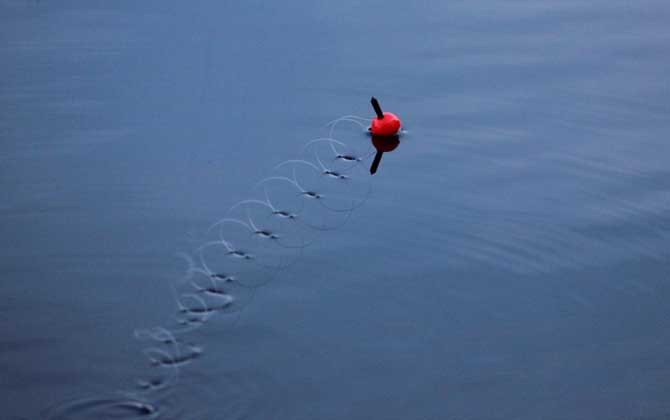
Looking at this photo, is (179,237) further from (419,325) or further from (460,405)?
(460,405)

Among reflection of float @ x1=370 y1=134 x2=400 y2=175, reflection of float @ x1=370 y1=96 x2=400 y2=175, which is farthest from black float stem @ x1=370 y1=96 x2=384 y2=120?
reflection of float @ x1=370 y1=134 x2=400 y2=175

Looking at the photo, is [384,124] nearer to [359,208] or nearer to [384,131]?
[384,131]

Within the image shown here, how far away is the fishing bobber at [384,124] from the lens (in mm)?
5664

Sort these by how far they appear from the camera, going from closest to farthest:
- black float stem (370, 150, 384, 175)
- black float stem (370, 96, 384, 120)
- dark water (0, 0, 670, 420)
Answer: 1. dark water (0, 0, 670, 420)
2. black float stem (370, 150, 384, 175)
3. black float stem (370, 96, 384, 120)

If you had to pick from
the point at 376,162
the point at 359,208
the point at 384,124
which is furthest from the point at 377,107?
the point at 359,208

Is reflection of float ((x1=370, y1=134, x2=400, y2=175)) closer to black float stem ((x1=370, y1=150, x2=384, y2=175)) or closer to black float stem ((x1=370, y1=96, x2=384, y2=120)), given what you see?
black float stem ((x1=370, y1=150, x2=384, y2=175))

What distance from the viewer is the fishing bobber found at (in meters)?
5.66

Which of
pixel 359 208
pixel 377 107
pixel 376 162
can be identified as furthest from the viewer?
pixel 377 107

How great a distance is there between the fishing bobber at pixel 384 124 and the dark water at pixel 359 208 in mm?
92

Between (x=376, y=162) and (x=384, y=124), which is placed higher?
(x=384, y=124)

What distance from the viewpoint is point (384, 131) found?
568cm

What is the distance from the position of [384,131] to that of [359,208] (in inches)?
30.0

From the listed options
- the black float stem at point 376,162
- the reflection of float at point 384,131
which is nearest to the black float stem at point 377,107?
the reflection of float at point 384,131

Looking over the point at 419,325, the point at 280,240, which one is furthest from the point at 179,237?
the point at 419,325
